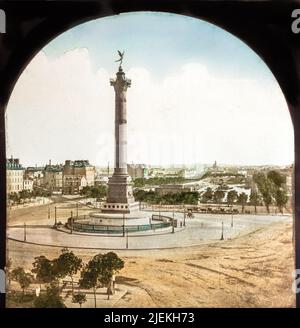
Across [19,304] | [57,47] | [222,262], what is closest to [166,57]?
[57,47]

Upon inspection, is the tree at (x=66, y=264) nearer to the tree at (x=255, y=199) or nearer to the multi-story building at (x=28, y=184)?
the multi-story building at (x=28, y=184)

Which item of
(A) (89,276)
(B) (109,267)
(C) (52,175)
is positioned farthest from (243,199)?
(C) (52,175)

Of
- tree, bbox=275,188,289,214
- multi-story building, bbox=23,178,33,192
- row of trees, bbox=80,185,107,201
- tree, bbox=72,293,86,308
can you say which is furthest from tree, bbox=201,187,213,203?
multi-story building, bbox=23,178,33,192

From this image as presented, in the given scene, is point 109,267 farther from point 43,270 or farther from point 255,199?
point 255,199

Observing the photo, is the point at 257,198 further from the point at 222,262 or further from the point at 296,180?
the point at 222,262

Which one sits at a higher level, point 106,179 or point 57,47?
point 57,47

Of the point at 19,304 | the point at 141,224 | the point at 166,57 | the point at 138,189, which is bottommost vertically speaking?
the point at 19,304
